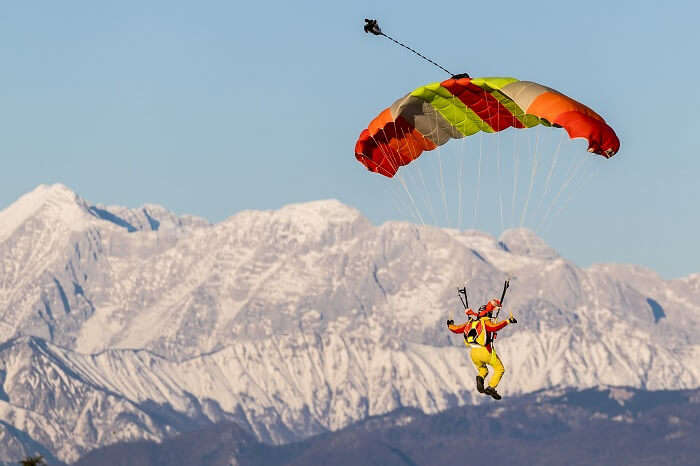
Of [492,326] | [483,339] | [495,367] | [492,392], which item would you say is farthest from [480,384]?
[492,326]

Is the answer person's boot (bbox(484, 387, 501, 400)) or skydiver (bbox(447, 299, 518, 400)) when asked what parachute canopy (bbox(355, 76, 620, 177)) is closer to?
skydiver (bbox(447, 299, 518, 400))

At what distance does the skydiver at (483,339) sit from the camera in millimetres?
92188

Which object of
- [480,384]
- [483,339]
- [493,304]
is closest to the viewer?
[493,304]

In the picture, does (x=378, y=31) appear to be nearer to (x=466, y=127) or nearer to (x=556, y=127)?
(x=556, y=127)

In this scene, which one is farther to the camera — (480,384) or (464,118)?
(464,118)

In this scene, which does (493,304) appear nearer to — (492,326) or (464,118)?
(492,326)

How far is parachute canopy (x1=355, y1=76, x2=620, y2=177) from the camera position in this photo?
305 ft

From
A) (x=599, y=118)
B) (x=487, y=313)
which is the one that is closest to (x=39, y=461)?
(x=487, y=313)

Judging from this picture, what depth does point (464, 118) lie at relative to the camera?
106 metres

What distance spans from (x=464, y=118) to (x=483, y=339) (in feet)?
59.9

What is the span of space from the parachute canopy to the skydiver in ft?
34.4

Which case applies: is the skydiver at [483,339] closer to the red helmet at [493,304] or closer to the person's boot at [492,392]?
the red helmet at [493,304]

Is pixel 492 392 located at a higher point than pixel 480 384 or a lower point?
lower

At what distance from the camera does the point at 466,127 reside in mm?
106250
